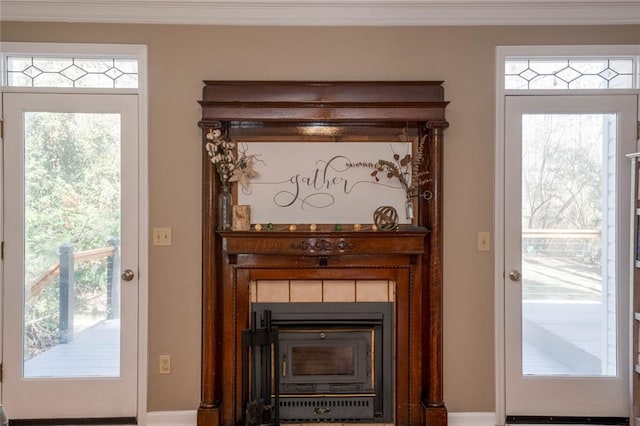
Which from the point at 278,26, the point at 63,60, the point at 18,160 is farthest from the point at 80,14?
the point at 278,26

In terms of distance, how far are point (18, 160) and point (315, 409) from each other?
2394 mm

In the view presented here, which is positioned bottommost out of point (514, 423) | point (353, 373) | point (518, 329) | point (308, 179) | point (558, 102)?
point (514, 423)

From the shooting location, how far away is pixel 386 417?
8.54 ft

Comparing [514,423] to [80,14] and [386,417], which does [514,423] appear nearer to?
[386,417]

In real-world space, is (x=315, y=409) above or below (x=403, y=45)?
below

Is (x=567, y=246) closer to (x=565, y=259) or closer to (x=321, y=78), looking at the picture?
(x=565, y=259)

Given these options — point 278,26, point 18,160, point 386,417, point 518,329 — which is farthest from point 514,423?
point 18,160

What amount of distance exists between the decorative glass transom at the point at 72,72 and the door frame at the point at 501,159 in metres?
2.29

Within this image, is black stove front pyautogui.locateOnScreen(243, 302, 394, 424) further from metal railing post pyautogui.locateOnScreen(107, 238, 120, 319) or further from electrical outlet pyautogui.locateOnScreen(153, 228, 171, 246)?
→ metal railing post pyautogui.locateOnScreen(107, 238, 120, 319)

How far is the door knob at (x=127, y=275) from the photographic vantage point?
2.62 m

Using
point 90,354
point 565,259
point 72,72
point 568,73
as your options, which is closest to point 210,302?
point 90,354

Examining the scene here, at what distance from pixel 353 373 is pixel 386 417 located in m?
0.34

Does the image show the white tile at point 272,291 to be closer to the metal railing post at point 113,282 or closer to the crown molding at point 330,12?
the metal railing post at point 113,282

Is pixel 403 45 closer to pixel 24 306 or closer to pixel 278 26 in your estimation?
pixel 278 26
